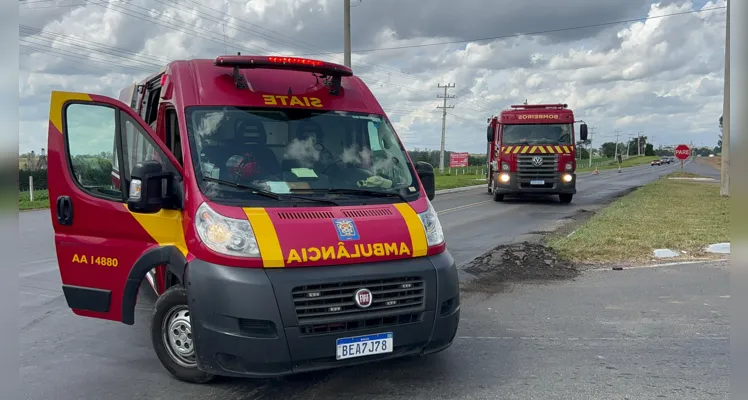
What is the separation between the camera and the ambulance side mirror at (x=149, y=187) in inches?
173

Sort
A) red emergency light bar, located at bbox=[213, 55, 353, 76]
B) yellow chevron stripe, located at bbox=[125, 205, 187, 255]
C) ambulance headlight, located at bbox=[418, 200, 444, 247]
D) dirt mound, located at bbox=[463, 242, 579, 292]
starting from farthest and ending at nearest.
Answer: dirt mound, located at bbox=[463, 242, 579, 292] → red emergency light bar, located at bbox=[213, 55, 353, 76] → ambulance headlight, located at bbox=[418, 200, 444, 247] → yellow chevron stripe, located at bbox=[125, 205, 187, 255]

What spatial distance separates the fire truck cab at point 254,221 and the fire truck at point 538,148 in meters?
15.2

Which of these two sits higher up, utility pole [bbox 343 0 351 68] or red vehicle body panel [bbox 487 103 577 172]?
utility pole [bbox 343 0 351 68]

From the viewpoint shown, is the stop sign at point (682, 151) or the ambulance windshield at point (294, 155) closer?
the ambulance windshield at point (294, 155)

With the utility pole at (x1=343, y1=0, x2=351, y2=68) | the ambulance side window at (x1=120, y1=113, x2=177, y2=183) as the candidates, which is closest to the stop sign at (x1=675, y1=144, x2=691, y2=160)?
the utility pole at (x1=343, y1=0, x2=351, y2=68)

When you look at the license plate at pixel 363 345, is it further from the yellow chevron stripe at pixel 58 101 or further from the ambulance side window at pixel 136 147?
the yellow chevron stripe at pixel 58 101

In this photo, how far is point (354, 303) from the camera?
4.11 meters

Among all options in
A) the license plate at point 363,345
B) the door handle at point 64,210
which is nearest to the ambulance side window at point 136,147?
the door handle at point 64,210

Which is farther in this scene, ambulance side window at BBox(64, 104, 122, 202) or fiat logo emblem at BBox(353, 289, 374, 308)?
ambulance side window at BBox(64, 104, 122, 202)

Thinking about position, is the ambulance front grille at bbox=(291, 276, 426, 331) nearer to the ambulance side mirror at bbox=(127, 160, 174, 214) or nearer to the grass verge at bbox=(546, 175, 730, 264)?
the ambulance side mirror at bbox=(127, 160, 174, 214)

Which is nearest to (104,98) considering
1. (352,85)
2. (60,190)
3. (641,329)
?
(60,190)

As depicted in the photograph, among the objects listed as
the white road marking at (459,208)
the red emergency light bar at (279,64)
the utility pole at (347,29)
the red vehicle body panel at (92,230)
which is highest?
the utility pole at (347,29)

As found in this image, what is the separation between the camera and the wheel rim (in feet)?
14.8

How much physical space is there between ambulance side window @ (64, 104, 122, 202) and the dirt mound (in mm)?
4623
